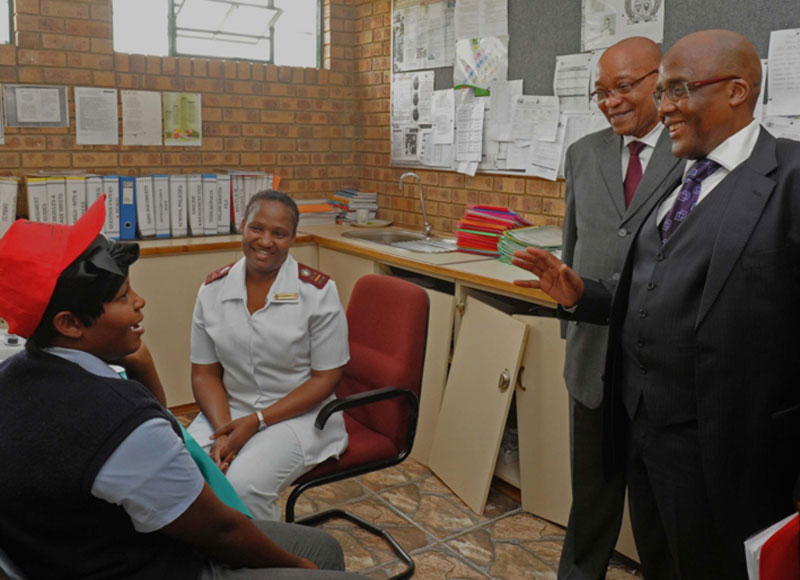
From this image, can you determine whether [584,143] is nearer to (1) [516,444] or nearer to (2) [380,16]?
(1) [516,444]

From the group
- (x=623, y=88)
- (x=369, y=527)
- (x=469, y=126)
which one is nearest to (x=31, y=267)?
(x=623, y=88)

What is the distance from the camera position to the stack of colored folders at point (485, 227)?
3361 millimetres

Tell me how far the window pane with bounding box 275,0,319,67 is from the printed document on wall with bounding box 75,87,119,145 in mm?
1060

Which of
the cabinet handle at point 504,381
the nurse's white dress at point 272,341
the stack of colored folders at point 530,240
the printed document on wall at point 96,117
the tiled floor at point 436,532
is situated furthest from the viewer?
the printed document on wall at point 96,117

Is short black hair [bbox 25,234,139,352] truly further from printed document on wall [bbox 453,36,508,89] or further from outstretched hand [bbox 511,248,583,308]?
printed document on wall [bbox 453,36,508,89]

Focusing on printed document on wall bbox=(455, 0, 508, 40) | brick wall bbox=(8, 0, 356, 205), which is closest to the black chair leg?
brick wall bbox=(8, 0, 356, 205)

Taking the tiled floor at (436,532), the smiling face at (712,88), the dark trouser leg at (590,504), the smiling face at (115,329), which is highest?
the smiling face at (712,88)

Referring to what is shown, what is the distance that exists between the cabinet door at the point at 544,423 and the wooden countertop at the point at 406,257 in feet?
Result: 0.49

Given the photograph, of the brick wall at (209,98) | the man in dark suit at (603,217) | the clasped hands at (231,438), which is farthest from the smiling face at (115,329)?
the brick wall at (209,98)

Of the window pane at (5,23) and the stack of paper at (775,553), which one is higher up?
the window pane at (5,23)

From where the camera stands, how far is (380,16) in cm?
441

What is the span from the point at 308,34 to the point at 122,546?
3969 millimetres

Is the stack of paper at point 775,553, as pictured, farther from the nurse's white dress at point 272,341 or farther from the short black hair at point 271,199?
the short black hair at point 271,199

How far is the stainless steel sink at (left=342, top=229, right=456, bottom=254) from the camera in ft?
12.2
